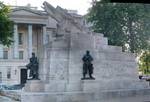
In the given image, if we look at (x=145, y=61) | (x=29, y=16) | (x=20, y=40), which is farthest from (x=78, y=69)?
(x=20, y=40)

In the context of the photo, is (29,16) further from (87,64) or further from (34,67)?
(87,64)

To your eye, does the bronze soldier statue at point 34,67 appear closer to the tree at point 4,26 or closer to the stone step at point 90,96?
the stone step at point 90,96

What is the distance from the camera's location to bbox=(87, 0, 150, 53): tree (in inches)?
2390

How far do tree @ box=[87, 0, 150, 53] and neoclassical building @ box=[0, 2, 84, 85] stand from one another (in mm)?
34312

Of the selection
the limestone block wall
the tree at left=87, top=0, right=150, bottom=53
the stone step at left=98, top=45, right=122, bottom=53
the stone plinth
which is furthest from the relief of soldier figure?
the tree at left=87, top=0, right=150, bottom=53

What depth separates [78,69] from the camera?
99.1 ft

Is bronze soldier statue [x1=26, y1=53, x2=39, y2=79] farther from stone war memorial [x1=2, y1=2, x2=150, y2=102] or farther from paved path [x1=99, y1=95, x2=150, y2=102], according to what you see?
paved path [x1=99, y1=95, x2=150, y2=102]

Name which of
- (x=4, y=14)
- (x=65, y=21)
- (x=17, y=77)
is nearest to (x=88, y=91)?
(x=65, y=21)

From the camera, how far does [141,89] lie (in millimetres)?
32219

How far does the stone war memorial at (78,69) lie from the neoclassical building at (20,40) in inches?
2502

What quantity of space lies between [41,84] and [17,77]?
68225 millimetres

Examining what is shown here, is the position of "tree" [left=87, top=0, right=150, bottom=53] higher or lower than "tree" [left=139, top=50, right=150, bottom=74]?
higher

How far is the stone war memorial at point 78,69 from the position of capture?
2902cm

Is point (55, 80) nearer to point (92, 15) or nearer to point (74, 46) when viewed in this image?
point (74, 46)
